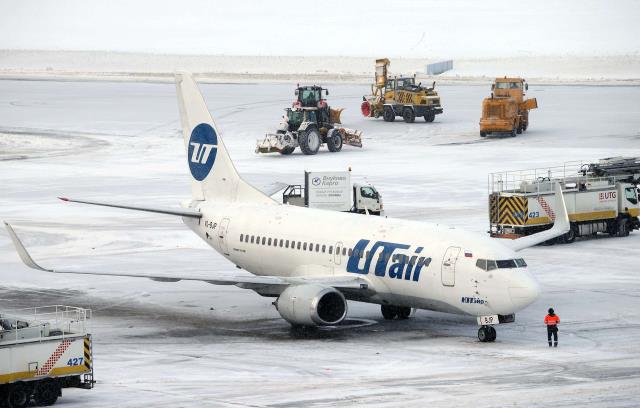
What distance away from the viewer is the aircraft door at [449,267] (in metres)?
41.7

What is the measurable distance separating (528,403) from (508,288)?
866 cm

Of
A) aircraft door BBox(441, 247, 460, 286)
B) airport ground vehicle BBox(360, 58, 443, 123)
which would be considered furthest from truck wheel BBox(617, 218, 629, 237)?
airport ground vehicle BBox(360, 58, 443, 123)

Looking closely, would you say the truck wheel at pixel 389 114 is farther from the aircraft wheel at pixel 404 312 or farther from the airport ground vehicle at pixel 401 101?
the aircraft wheel at pixel 404 312

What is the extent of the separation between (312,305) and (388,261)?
3217 mm

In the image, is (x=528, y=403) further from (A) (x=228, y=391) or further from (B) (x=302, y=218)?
(B) (x=302, y=218)

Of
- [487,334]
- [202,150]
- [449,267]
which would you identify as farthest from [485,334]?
[202,150]

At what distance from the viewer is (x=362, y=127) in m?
125

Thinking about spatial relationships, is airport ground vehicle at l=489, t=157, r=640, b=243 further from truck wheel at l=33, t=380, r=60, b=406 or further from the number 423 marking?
truck wheel at l=33, t=380, r=60, b=406

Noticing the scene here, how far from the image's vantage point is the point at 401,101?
12700 centimetres

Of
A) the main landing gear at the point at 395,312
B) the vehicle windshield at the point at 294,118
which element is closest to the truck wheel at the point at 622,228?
the main landing gear at the point at 395,312

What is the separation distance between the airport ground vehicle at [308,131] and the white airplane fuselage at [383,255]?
52.1 metres

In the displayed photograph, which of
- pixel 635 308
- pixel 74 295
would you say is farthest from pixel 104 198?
pixel 635 308

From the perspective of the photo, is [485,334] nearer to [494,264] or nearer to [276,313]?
[494,264]

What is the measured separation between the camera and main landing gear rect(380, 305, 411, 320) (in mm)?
46094
